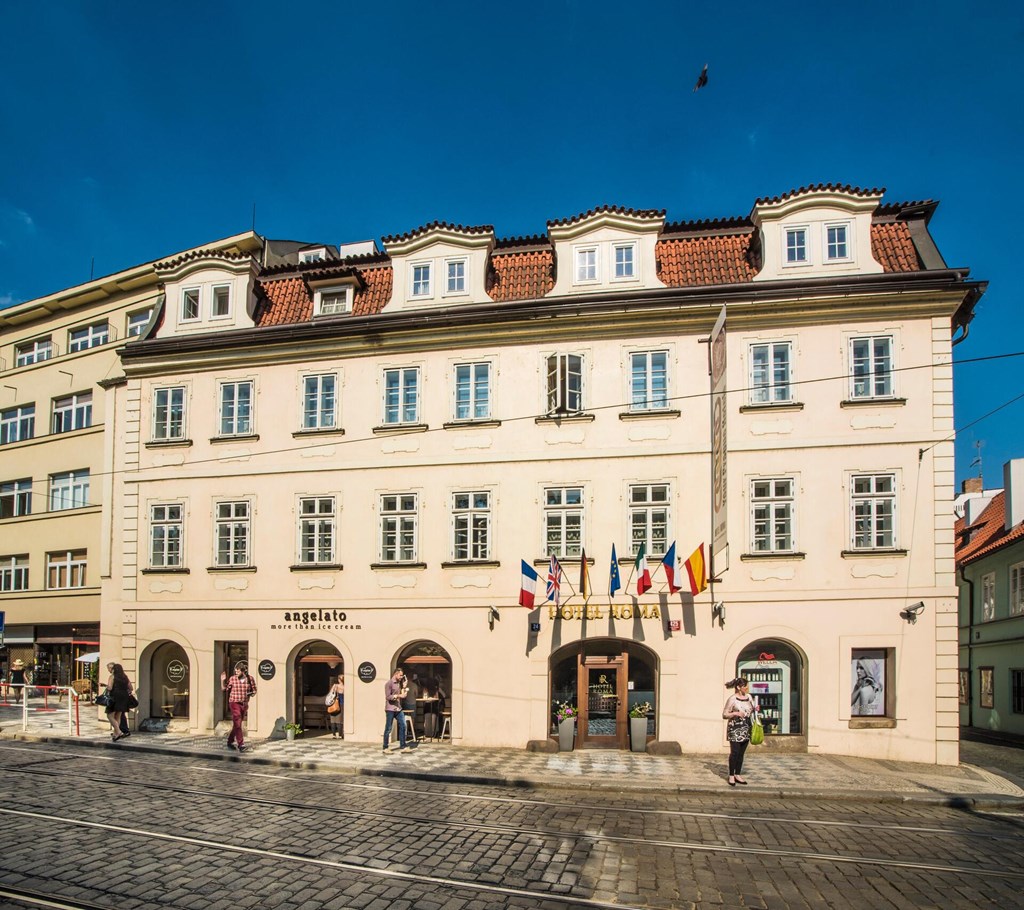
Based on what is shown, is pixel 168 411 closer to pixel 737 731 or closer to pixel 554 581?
pixel 554 581

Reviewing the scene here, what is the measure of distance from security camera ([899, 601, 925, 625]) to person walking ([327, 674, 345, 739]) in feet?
43.8

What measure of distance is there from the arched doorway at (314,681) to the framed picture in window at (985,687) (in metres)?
24.7

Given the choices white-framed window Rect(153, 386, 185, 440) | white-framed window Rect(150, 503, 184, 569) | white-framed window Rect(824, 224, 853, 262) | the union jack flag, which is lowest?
the union jack flag

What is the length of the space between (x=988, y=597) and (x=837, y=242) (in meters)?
19.4

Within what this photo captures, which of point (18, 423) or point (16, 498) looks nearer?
point (16, 498)

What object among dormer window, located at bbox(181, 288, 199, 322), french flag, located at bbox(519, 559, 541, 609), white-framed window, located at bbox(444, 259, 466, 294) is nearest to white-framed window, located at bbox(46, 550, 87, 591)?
dormer window, located at bbox(181, 288, 199, 322)

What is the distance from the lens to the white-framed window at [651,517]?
19703 mm

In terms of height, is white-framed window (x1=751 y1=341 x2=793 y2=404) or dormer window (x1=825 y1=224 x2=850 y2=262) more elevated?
dormer window (x1=825 y1=224 x2=850 y2=262)

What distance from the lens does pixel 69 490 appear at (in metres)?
33.2

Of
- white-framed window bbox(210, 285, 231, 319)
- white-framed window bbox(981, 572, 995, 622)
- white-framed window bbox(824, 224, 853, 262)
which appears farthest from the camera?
white-framed window bbox(981, 572, 995, 622)

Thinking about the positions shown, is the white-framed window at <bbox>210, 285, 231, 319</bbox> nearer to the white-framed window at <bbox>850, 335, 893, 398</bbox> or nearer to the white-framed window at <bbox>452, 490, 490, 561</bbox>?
the white-framed window at <bbox>452, 490, 490, 561</bbox>

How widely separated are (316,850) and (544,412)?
1226cm

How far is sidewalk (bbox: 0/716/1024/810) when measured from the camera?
14672 mm

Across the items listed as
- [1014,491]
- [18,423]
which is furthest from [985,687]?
[18,423]
